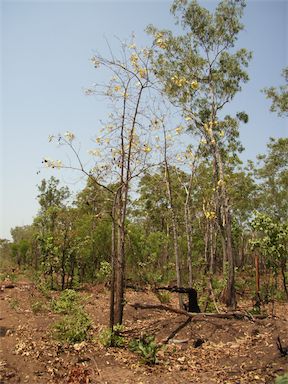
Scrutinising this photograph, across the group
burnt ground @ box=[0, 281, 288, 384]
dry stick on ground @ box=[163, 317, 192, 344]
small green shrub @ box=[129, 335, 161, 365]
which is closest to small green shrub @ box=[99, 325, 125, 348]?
burnt ground @ box=[0, 281, 288, 384]

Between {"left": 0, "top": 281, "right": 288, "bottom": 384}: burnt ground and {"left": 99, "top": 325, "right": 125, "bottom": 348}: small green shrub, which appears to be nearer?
{"left": 0, "top": 281, "right": 288, "bottom": 384}: burnt ground

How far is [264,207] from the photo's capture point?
27.6 m

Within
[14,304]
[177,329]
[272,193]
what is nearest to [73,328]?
[177,329]

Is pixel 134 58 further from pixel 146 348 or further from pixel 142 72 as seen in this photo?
pixel 146 348

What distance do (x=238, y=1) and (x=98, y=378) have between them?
39.1ft

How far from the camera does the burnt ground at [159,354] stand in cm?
538

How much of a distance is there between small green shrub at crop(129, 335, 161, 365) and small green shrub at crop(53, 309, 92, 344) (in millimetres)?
925

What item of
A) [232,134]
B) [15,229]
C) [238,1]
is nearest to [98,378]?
[232,134]

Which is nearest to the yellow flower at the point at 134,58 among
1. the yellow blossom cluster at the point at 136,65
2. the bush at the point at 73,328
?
the yellow blossom cluster at the point at 136,65

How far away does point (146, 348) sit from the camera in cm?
627

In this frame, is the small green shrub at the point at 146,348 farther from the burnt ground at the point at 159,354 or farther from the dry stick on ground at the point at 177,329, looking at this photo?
the dry stick on ground at the point at 177,329

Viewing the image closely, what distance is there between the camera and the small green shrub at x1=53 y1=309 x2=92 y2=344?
260 inches

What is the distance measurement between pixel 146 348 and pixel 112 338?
762 millimetres

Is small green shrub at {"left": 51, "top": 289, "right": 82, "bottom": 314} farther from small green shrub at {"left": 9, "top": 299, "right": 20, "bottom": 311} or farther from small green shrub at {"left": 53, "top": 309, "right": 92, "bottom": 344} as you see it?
small green shrub at {"left": 9, "top": 299, "right": 20, "bottom": 311}
